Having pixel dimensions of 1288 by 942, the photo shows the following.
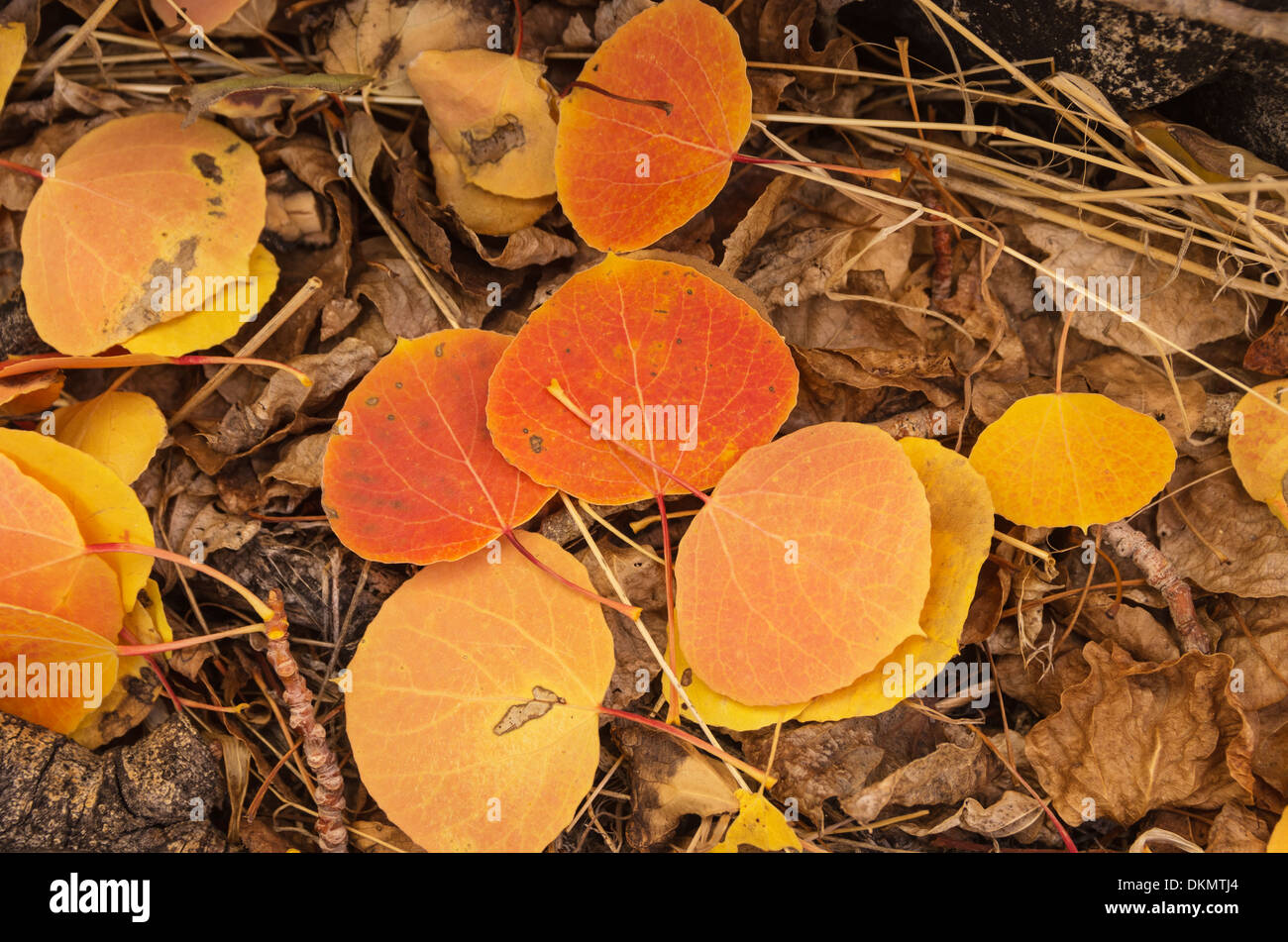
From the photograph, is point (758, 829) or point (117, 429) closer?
point (758, 829)

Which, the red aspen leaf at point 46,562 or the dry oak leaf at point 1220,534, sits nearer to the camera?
the red aspen leaf at point 46,562

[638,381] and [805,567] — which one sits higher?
[638,381]

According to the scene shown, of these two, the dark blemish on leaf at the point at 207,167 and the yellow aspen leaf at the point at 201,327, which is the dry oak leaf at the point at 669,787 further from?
the dark blemish on leaf at the point at 207,167

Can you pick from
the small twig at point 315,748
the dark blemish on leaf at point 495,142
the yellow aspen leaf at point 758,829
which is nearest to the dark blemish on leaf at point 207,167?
the dark blemish on leaf at point 495,142

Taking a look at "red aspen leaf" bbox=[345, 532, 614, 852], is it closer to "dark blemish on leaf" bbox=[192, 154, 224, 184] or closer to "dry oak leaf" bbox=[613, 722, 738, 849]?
"dry oak leaf" bbox=[613, 722, 738, 849]

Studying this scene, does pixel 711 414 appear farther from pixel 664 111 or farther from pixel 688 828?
pixel 688 828

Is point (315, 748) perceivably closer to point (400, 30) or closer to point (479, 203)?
point (479, 203)

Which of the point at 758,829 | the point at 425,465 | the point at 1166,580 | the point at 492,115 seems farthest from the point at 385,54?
the point at 1166,580
